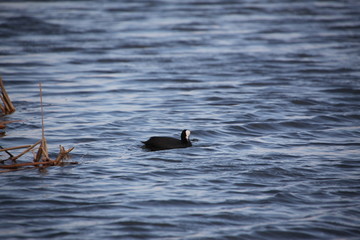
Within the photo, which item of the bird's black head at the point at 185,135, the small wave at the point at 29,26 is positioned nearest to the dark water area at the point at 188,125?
the small wave at the point at 29,26

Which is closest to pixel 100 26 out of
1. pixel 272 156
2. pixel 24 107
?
pixel 24 107

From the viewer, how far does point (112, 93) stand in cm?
1557

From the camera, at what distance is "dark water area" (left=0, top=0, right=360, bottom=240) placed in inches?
277

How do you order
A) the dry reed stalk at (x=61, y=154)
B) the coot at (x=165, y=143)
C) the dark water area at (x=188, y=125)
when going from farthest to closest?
the coot at (x=165, y=143), the dry reed stalk at (x=61, y=154), the dark water area at (x=188, y=125)

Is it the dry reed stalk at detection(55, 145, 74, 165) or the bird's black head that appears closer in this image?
the dry reed stalk at detection(55, 145, 74, 165)

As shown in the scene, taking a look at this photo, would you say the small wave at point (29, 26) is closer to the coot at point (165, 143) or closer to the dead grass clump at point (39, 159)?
the coot at point (165, 143)

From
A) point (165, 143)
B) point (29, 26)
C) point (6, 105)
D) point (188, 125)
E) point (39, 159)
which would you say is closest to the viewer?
point (39, 159)

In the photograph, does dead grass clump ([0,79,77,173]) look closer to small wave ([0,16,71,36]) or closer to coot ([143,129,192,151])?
coot ([143,129,192,151])

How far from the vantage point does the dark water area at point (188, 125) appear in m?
7.04

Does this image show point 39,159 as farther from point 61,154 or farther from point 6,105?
point 6,105

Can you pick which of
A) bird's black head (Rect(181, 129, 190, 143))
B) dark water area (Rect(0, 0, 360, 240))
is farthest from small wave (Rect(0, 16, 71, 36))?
bird's black head (Rect(181, 129, 190, 143))

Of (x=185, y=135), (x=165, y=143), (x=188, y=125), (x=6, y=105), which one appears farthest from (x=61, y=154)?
(x=6, y=105)

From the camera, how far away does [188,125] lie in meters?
12.1

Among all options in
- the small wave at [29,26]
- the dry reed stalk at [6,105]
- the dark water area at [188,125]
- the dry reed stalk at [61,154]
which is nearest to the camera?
the dark water area at [188,125]
